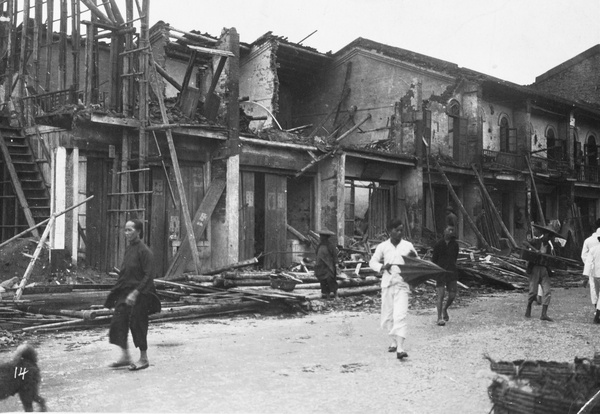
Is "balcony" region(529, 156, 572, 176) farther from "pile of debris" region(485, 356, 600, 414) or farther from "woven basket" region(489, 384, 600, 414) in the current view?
"woven basket" region(489, 384, 600, 414)

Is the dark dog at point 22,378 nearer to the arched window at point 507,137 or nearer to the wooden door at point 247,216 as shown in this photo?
the wooden door at point 247,216

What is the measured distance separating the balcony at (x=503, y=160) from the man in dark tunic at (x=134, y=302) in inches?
872

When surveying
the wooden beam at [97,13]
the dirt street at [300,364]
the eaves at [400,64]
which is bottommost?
the dirt street at [300,364]

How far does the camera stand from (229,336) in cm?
995

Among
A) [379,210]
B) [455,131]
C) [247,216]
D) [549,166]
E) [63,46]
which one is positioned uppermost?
[63,46]

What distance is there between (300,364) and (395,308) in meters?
1.45

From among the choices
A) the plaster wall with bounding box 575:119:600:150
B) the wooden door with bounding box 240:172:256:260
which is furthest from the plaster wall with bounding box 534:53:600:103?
the wooden door with bounding box 240:172:256:260

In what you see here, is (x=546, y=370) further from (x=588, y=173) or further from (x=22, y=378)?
(x=588, y=173)

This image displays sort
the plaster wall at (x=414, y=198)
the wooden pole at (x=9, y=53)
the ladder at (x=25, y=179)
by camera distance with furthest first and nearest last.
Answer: the plaster wall at (x=414, y=198)
the wooden pole at (x=9, y=53)
the ladder at (x=25, y=179)

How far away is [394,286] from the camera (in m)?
8.69

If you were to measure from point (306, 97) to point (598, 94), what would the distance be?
15835 mm

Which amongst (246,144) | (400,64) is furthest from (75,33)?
(400,64)

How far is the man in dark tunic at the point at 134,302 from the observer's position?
7355 mm

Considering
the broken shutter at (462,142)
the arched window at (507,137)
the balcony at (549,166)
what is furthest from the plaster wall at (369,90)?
the balcony at (549,166)
